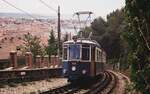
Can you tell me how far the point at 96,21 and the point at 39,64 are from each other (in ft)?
223

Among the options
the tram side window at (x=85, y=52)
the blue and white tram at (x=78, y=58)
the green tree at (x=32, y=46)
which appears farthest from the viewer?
Result: the green tree at (x=32, y=46)

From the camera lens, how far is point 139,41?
627 inches

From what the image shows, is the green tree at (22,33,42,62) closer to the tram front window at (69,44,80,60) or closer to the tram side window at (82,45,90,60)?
the tram side window at (82,45,90,60)

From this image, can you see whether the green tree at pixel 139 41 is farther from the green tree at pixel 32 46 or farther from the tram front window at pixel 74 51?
the green tree at pixel 32 46

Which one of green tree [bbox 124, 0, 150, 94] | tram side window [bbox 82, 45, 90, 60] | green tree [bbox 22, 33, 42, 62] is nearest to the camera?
green tree [bbox 124, 0, 150, 94]

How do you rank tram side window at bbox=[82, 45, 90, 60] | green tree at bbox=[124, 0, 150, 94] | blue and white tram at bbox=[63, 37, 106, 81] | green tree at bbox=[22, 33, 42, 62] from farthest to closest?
green tree at bbox=[22, 33, 42, 62] → tram side window at bbox=[82, 45, 90, 60] → blue and white tram at bbox=[63, 37, 106, 81] → green tree at bbox=[124, 0, 150, 94]


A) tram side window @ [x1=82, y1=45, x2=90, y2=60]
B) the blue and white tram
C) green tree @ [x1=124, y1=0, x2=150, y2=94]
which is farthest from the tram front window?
A: green tree @ [x1=124, y1=0, x2=150, y2=94]

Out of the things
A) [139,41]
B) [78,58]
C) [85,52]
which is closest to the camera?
[139,41]

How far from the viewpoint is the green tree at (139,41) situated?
15.6 meters

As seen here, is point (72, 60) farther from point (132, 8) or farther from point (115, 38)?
point (115, 38)

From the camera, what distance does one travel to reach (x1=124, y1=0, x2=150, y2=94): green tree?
51.3 ft

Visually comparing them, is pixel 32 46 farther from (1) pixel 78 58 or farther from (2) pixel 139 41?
(2) pixel 139 41

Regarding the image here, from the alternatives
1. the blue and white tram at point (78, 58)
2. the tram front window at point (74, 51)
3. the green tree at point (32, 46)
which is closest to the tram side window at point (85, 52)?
the blue and white tram at point (78, 58)

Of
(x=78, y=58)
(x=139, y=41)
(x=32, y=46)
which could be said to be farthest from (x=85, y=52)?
(x=32, y=46)
